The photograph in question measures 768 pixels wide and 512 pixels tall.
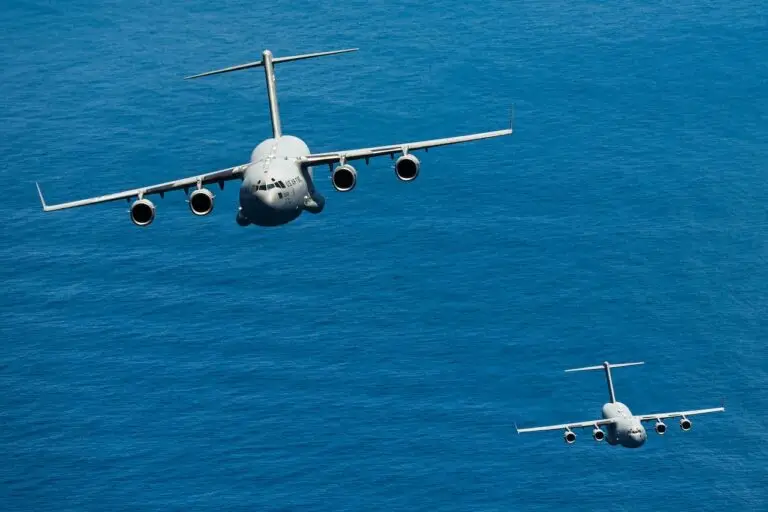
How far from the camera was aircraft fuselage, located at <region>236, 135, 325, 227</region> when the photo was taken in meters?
134

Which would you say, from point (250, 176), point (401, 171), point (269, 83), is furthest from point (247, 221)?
point (269, 83)

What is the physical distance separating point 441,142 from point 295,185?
39.9 feet

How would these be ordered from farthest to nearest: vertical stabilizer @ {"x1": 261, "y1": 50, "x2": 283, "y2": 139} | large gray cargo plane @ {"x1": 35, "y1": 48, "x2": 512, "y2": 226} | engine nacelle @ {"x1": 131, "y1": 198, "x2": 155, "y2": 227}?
vertical stabilizer @ {"x1": 261, "y1": 50, "x2": 283, "y2": 139} < engine nacelle @ {"x1": 131, "y1": 198, "x2": 155, "y2": 227} < large gray cargo plane @ {"x1": 35, "y1": 48, "x2": 512, "y2": 226}

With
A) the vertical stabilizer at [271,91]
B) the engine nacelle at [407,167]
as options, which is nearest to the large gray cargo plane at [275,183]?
the engine nacelle at [407,167]

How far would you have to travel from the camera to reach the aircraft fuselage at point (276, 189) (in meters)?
134

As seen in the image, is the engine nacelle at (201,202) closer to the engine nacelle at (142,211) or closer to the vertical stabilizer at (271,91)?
the engine nacelle at (142,211)

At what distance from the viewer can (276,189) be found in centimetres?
13388

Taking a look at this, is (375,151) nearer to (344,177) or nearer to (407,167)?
(407,167)

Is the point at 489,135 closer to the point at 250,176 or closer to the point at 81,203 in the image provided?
the point at 250,176

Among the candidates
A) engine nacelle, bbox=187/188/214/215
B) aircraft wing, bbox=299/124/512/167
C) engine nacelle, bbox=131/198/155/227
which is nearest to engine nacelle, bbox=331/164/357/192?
aircraft wing, bbox=299/124/512/167

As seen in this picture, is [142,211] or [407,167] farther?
[142,211]

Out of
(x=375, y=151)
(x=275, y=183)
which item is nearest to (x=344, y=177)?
(x=375, y=151)

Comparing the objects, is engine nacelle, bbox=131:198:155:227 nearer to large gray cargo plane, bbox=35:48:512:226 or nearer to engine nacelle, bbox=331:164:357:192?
large gray cargo plane, bbox=35:48:512:226

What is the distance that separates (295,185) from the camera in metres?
136
